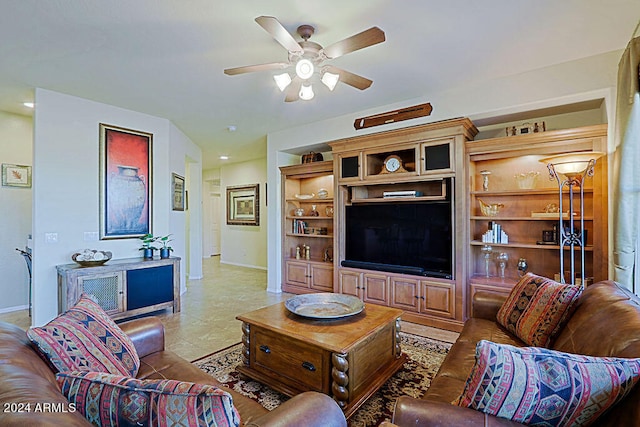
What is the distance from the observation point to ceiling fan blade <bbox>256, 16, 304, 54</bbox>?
1.88 m

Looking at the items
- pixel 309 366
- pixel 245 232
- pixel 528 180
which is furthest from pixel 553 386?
pixel 245 232

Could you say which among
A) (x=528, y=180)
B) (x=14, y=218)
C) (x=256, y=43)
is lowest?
(x=14, y=218)

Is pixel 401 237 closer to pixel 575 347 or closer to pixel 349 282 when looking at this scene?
pixel 349 282

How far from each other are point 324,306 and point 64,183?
3475 millimetres

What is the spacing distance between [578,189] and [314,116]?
129 inches

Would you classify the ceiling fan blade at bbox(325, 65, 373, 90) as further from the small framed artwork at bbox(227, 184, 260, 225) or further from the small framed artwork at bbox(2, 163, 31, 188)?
the small framed artwork at bbox(227, 184, 260, 225)

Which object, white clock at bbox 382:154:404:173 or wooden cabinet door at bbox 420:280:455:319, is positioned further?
white clock at bbox 382:154:404:173

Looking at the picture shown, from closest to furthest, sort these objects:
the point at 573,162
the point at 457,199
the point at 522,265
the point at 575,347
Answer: the point at 575,347, the point at 573,162, the point at 522,265, the point at 457,199

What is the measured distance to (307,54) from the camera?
96.2 inches

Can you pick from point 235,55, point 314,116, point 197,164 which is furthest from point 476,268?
point 197,164

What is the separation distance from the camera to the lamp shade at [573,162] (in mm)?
2682

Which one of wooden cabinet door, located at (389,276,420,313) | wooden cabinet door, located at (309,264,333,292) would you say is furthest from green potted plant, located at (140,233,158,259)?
wooden cabinet door, located at (389,276,420,313)

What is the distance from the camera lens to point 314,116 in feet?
15.0

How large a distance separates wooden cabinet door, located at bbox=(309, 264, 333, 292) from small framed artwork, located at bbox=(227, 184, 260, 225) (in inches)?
126
